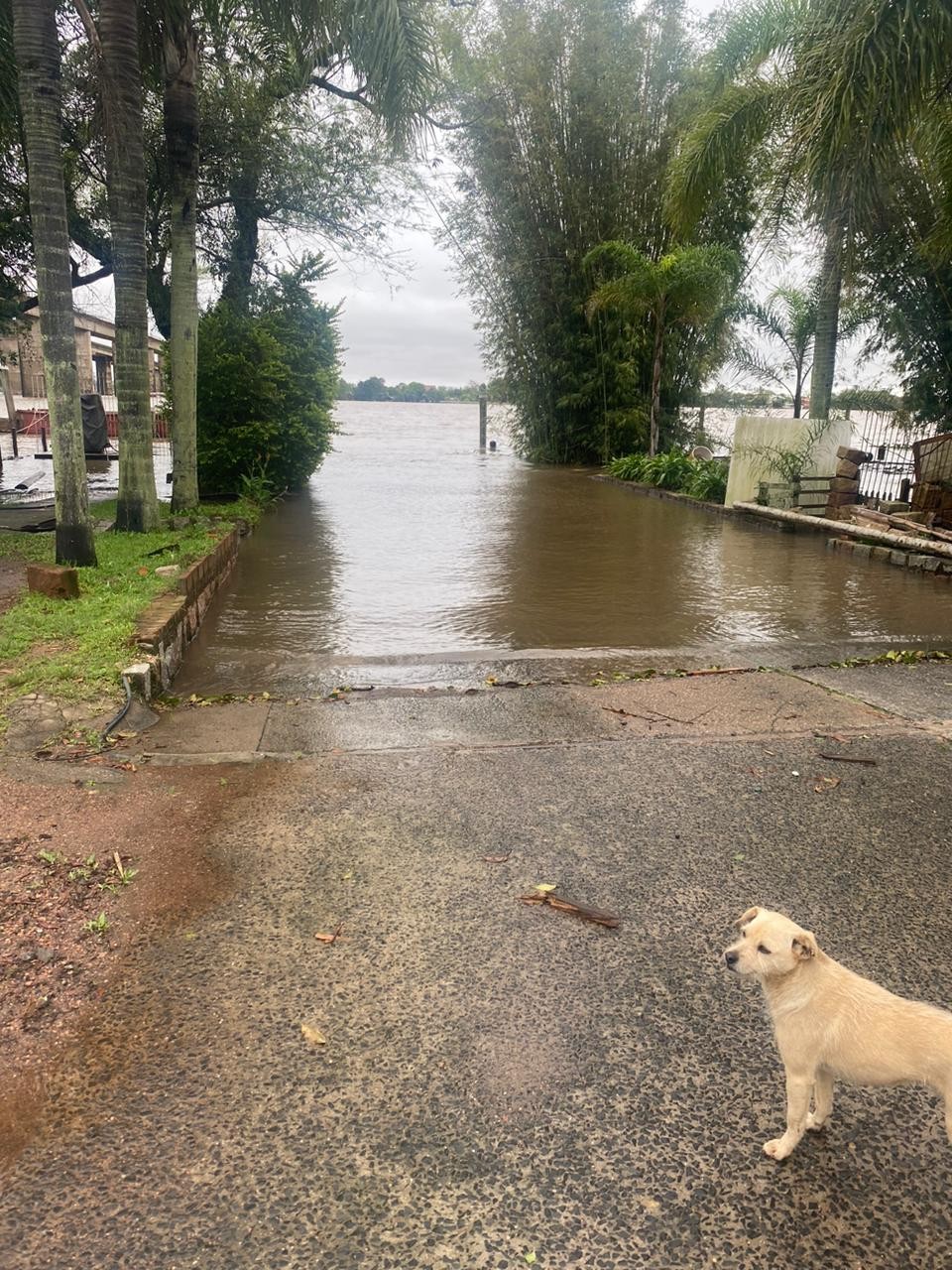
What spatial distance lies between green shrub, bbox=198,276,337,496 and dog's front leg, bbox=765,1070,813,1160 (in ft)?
43.0

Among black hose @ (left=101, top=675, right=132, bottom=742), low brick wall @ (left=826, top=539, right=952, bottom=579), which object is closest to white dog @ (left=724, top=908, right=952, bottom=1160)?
black hose @ (left=101, top=675, right=132, bottom=742)

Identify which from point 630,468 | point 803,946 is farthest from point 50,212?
point 630,468

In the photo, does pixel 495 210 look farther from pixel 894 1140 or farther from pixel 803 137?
pixel 894 1140

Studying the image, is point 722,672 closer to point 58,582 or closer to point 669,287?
point 58,582

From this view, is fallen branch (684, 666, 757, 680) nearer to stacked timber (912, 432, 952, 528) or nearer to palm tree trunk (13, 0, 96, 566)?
palm tree trunk (13, 0, 96, 566)

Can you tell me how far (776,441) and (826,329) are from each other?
5.65 feet

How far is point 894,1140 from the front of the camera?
6.11 ft

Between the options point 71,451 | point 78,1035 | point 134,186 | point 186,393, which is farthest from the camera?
point 186,393

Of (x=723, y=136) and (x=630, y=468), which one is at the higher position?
(x=723, y=136)

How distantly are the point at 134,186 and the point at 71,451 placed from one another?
10.1 ft

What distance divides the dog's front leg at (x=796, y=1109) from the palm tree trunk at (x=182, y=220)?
32.7 feet

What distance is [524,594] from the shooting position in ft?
27.6

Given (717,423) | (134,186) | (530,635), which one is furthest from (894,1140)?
(717,423)

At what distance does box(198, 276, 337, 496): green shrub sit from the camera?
44.9 feet
